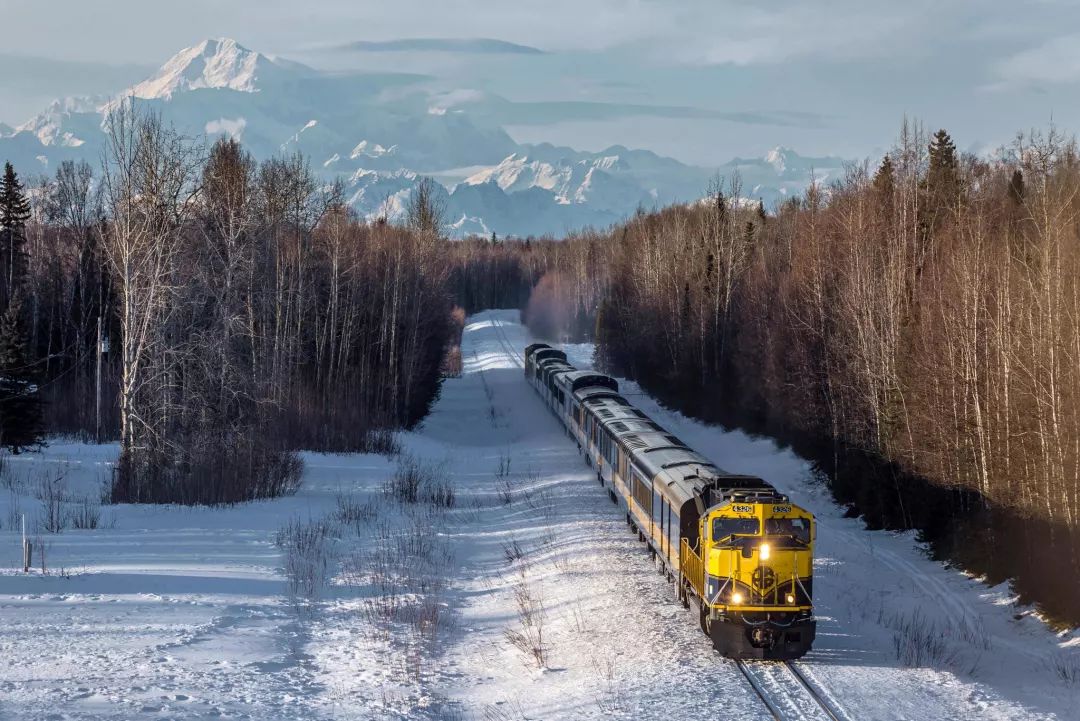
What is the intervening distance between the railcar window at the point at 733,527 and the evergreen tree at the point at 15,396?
25.1 meters

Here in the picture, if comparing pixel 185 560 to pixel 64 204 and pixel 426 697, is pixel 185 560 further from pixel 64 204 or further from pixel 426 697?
pixel 64 204

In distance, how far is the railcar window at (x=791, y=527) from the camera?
1502cm

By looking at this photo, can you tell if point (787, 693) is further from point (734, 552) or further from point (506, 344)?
point (506, 344)

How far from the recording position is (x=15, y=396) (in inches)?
1214

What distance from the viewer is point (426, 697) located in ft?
41.8

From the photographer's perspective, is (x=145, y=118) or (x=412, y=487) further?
(x=412, y=487)

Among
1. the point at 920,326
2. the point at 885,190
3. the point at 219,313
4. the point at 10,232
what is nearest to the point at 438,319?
the point at 10,232

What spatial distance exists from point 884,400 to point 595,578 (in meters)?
14.5

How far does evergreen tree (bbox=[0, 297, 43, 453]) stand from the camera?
3069 centimetres

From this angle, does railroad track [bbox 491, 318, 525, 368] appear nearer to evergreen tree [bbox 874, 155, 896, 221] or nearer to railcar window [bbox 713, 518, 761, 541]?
evergreen tree [bbox 874, 155, 896, 221]

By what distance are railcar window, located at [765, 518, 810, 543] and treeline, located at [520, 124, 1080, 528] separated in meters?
7.10

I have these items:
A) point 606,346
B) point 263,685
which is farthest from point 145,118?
point 606,346

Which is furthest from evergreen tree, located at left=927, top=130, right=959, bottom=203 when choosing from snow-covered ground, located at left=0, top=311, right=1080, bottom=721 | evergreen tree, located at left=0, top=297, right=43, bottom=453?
evergreen tree, located at left=0, top=297, right=43, bottom=453

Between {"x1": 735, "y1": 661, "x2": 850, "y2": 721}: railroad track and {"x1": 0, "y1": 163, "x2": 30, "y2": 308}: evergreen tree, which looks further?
{"x1": 0, "y1": 163, "x2": 30, "y2": 308}: evergreen tree
